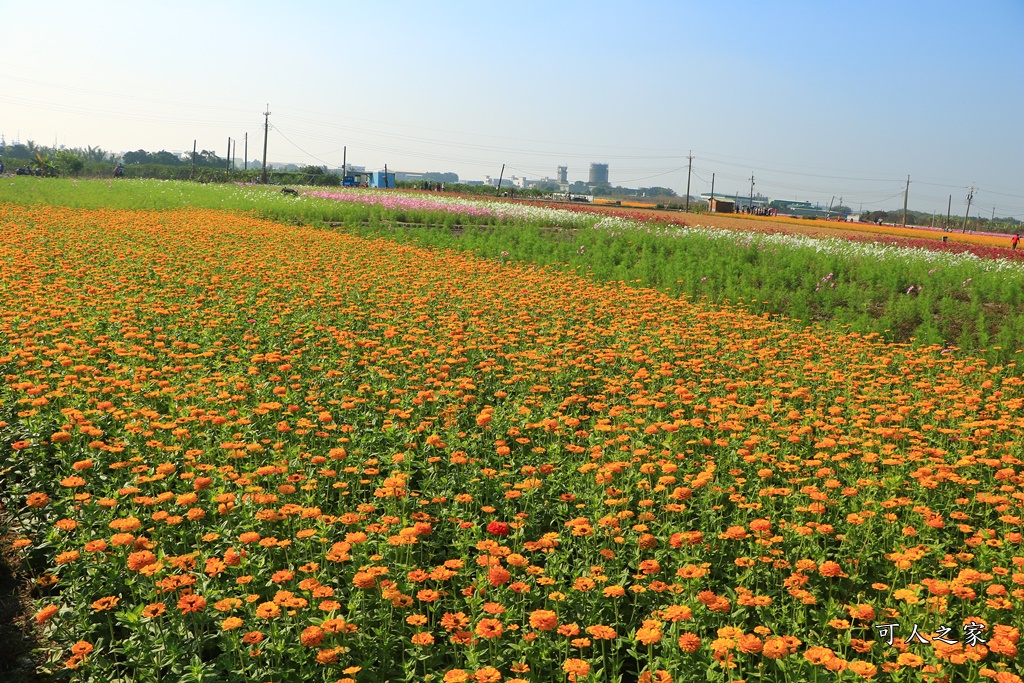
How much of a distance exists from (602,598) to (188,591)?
5.58 feet

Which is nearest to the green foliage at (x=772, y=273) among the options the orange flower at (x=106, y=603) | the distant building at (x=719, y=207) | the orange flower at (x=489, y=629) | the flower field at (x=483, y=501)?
the flower field at (x=483, y=501)

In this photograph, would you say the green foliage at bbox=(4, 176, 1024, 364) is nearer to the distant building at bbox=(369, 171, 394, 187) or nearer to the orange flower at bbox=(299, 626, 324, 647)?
the orange flower at bbox=(299, 626, 324, 647)

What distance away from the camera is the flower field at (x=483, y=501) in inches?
115

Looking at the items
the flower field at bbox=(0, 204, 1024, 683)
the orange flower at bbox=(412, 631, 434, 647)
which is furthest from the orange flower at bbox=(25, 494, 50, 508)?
the orange flower at bbox=(412, 631, 434, 647)

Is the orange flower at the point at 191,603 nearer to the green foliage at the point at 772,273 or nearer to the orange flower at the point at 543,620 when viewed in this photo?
the orange flower at the point at 543,620

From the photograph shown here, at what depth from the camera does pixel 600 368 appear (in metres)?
7.09

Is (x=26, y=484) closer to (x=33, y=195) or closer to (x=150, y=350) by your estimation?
(x=150, y=350)

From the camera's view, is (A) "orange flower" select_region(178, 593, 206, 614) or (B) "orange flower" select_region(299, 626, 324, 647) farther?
(A) "orange flower" select_region(178, 593, 206, 614)

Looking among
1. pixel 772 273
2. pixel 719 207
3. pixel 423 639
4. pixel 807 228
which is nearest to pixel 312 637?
pixel 423 639

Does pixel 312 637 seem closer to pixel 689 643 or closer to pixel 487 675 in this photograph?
pixel 487 675

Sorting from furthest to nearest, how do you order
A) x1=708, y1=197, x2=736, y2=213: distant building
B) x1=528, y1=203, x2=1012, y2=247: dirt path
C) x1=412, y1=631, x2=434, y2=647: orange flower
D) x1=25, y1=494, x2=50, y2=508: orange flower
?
x1=708, y1=197, x2=736, y2=213: distant building < x1=528, y1=203, x2=1012, y2=247: dirt path < x1=25, y1=494, x2=50, y2=508: orange flower < x1=412, y1=631, x2=434, y2=647: orange flower

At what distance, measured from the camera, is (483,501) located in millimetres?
4355

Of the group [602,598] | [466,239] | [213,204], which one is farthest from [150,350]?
[213,204]

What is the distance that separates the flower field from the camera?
2.93 m
